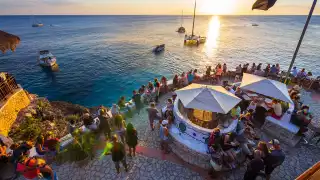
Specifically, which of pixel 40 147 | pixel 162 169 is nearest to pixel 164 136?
pixel 162 169

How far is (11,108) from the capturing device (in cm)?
1212

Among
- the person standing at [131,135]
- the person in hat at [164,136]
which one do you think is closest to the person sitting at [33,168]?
the person standing at [131,135]

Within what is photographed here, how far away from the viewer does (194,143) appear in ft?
24.0

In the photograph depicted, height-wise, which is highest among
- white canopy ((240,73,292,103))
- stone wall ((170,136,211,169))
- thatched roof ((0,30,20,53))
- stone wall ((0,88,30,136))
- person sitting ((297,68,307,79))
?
thatched roof ((0,30,20,53))

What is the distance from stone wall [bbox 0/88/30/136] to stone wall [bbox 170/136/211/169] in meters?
11.3

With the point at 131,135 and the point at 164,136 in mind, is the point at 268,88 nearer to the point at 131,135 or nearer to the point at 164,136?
the point at 164,136

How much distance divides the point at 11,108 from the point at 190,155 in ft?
44.7

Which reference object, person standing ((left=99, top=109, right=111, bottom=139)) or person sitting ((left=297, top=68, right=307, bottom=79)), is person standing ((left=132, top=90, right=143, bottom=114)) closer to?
person standing ((left=99, top=109, right=111, bottom=139))

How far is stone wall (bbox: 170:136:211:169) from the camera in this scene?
6.92m

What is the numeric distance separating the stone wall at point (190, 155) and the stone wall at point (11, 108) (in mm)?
11280

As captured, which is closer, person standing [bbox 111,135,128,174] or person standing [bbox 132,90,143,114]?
person standing [bbox 111,135,128,174]

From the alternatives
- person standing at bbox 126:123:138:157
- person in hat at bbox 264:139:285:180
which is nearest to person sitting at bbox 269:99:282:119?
person in hat at bbox 264:139:285:180

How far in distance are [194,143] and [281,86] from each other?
6.07 meters

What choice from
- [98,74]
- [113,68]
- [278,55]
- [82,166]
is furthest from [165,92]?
[278,55]
